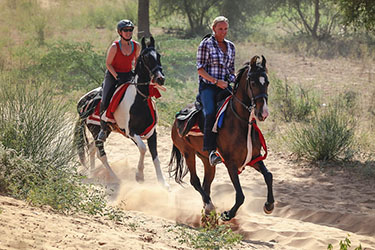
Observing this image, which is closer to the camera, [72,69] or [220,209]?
[220,209]

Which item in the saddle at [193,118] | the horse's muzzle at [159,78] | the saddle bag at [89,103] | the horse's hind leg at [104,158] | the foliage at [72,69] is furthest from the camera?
the foliage at [72,69]

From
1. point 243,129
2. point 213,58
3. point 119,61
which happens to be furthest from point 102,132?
point 243,129

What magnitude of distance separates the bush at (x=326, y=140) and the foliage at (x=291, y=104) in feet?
7.69

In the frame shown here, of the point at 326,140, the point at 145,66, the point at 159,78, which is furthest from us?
the point at 326,140

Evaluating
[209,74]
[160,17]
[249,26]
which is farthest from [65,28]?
[209,74]

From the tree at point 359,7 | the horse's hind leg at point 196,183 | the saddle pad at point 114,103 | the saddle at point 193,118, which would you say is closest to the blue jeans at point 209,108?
the saddle at point 193,118

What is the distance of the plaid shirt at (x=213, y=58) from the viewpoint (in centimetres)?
683

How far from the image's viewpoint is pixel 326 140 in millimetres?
9992

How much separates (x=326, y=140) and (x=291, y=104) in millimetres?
3894

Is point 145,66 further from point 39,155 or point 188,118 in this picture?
point 39,155

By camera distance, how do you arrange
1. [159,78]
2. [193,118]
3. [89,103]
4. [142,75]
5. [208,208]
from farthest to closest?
[89,103] < [142,75] < [159,78] < [193,118] < [208,208]

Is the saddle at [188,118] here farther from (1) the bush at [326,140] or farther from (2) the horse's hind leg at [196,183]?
(1) the bush at [326,140]

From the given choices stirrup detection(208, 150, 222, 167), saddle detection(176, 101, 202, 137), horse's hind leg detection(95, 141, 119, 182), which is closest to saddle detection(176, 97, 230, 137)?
saddle detection(176, 101, 202, 137)

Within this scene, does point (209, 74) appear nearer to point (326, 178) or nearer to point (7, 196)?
point (7, 196)
